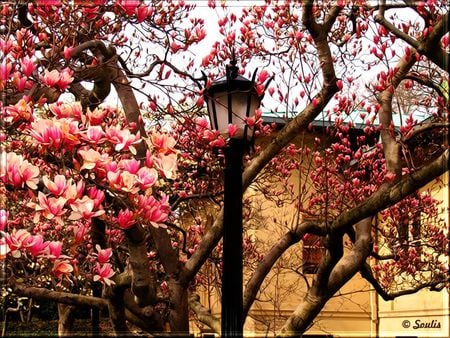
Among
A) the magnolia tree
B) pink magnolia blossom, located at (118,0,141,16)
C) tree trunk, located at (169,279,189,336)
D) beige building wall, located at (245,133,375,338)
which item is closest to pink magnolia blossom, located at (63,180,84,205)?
the magnolia tree

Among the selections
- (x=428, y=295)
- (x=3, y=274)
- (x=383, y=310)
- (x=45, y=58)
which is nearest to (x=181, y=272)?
(x=3, y=274)

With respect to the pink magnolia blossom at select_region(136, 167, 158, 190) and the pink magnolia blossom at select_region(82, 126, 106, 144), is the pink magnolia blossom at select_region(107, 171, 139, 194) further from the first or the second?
the pink magnolia blossom at select_region(82, 126, 106, 144)

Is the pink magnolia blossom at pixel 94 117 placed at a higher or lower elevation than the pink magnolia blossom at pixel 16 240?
higher

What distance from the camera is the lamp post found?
12.2 ft

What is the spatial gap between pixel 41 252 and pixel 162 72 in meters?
2.70

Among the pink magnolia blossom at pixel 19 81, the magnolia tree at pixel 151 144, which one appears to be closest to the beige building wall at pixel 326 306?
the magnolia tree at pixel 151 144

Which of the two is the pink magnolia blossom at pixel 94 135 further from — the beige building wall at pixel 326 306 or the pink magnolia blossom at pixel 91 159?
A: the beige building wall at pixel 326 306

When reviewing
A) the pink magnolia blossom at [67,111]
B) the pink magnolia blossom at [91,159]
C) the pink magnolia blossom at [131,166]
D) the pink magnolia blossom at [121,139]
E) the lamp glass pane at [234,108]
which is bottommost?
the pink magnolia blossom at [131,166]

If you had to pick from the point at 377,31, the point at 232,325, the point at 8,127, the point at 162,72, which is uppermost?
the point at 377,31

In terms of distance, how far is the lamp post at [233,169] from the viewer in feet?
12.2

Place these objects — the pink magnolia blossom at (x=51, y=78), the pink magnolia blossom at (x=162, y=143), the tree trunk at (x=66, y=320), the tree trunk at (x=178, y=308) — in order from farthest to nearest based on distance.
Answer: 1. the tree trunk at (x=66, y=320)
2. the tree trunk at (x=178, y=308)
3. the pink magnolia blossom at (x=51, y=78)
4. the pink magnolia blossom at (x=162, y=143)

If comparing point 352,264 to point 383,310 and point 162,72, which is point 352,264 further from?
point 383,310

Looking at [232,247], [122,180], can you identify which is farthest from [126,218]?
[232,247]

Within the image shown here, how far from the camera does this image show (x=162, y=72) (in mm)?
5281
